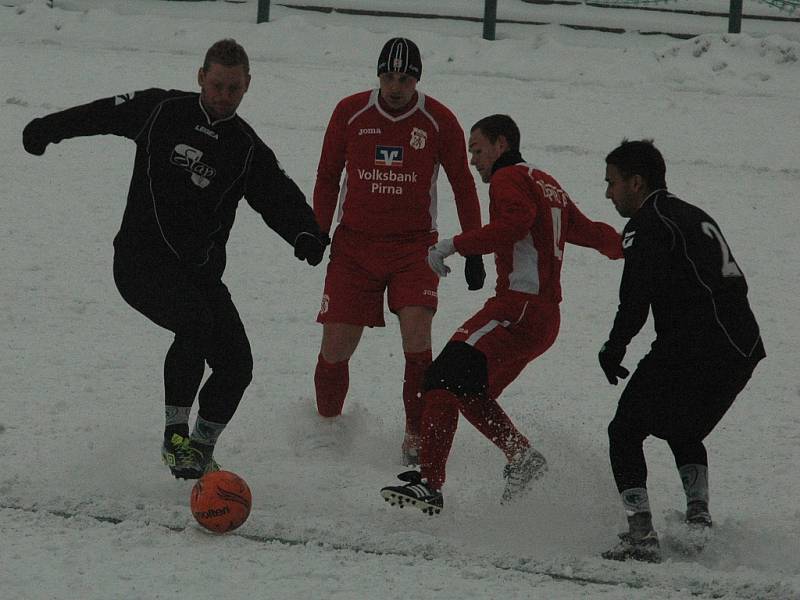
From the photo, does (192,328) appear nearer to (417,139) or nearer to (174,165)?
(174,165)

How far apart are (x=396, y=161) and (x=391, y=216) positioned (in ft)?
0.91

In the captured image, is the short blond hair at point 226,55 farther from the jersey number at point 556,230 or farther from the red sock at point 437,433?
the red sock at point 437,433

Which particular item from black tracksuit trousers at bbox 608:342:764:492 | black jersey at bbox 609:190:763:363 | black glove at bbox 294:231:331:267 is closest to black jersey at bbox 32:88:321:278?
black glove at bbox 294:231:331:267

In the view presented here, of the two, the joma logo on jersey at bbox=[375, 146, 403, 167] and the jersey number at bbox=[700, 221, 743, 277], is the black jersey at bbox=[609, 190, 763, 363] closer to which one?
the jersey number at bbox=[700, 221, 743, 277]

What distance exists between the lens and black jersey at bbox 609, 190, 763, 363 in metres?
5.07

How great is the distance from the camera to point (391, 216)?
21.5 ft

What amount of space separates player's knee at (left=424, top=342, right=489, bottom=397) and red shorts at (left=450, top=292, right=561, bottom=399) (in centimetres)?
5

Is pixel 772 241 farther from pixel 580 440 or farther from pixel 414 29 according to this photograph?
pixel 414 29

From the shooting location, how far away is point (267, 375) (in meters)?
7.71

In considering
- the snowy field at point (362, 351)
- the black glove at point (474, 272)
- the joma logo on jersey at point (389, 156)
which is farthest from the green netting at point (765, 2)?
the black glove at point (474, 272)

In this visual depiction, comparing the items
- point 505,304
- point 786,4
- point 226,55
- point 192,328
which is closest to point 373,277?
point 505,304

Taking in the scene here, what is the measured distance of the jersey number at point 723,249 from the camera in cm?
511

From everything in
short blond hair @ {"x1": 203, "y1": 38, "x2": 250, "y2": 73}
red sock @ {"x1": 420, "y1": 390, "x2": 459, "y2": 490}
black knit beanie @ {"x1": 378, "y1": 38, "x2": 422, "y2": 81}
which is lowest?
red sock @ {"x1": 420, "y1": 390, "x2": 459, "y2": 490}

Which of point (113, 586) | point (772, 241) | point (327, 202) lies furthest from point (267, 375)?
point (772, 241)
